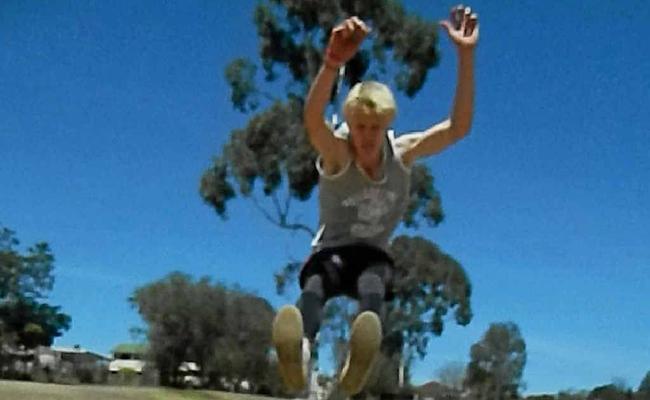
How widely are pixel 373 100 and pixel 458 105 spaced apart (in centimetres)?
45

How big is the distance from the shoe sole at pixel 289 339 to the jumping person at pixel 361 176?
0.09 m

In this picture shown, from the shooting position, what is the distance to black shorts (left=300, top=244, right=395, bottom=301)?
446cm

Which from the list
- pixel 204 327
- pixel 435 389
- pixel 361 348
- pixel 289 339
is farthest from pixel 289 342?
pixel 204 327

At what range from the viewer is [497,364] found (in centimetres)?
3116

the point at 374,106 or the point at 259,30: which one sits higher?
the point at 259,30

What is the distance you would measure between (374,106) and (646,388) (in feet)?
56.6

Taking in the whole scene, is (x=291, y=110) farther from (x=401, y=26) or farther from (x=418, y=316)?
(x=418, y=316)

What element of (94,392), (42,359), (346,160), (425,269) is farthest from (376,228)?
(42,359)

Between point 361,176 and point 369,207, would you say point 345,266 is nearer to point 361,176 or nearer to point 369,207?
point 369,207

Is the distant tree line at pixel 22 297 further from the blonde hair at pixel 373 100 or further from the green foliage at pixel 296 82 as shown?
the blonde hair at pixel 373 100

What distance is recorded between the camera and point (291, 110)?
21156 millimetres

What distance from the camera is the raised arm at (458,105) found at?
4.47 metres

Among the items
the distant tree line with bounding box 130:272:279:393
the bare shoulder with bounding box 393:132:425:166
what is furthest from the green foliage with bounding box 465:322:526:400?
the bare shoulder with bounding box 393:132:425:166

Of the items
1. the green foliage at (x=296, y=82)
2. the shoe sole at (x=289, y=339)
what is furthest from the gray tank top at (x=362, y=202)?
the green foliage at (x=296, y=82)
